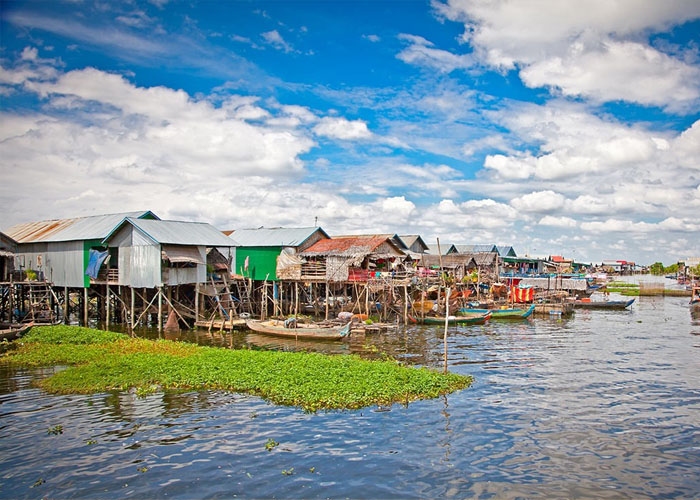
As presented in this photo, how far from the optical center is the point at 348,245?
38250mm

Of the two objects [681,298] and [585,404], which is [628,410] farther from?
[681,298]

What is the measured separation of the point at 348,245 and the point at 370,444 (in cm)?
2585

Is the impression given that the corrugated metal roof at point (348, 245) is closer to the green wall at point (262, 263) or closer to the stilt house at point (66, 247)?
the green wall at point (262, 263)

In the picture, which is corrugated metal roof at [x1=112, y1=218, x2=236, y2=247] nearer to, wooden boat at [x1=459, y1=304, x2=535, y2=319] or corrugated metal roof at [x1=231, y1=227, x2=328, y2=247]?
corrugated metal roof at [x1=231, y1=227, x2=328, y2=247]

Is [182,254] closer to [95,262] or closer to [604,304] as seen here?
[95,262]

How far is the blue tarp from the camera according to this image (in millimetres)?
33188

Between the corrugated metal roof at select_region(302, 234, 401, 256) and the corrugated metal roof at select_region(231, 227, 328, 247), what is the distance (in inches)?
41.4

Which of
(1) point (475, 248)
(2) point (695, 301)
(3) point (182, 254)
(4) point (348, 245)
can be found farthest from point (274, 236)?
(2) point (695, 301)

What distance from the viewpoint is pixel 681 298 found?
6397cm

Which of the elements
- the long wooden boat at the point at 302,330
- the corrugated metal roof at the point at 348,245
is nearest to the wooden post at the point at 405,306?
the corrugated metal roof at the point at 348,245

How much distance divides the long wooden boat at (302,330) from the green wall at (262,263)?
322 inches

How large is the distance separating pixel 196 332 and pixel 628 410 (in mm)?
23509

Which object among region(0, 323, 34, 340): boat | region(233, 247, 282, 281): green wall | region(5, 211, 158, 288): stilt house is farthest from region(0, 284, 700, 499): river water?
region(233, 247, 282, 281): green wall

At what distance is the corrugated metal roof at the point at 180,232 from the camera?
104ft
